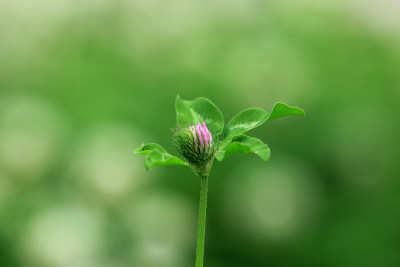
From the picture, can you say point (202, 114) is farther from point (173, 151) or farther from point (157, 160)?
point (173, 151)

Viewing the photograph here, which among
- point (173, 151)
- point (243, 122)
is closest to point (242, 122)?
point (243, 122)

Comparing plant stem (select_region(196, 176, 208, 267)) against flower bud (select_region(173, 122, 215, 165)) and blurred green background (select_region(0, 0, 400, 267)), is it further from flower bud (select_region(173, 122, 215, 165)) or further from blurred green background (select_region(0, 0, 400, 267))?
blurred green background (select_region(0, 0, 400, 267))

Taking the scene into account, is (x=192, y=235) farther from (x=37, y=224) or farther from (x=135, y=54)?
(x=135, y=54)

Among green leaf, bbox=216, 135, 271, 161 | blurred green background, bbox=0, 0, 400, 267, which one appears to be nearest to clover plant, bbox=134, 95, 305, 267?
green leaf, bbox=216, 135, 271, 161

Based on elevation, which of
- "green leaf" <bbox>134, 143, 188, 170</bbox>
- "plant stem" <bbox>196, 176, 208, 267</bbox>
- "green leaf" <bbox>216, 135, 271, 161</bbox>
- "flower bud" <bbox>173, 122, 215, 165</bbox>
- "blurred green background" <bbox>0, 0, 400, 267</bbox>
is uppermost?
"blurred green background" <bbox>0, 0, 400, 267</bbox>

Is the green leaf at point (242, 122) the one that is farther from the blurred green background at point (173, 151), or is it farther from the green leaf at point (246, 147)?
the blurred green background at point (173, 151)

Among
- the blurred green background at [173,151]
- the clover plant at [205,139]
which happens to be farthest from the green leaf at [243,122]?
the blurred green background at [173,151]

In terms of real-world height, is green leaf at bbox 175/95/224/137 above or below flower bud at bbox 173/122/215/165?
above

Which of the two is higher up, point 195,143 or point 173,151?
point 173,151
